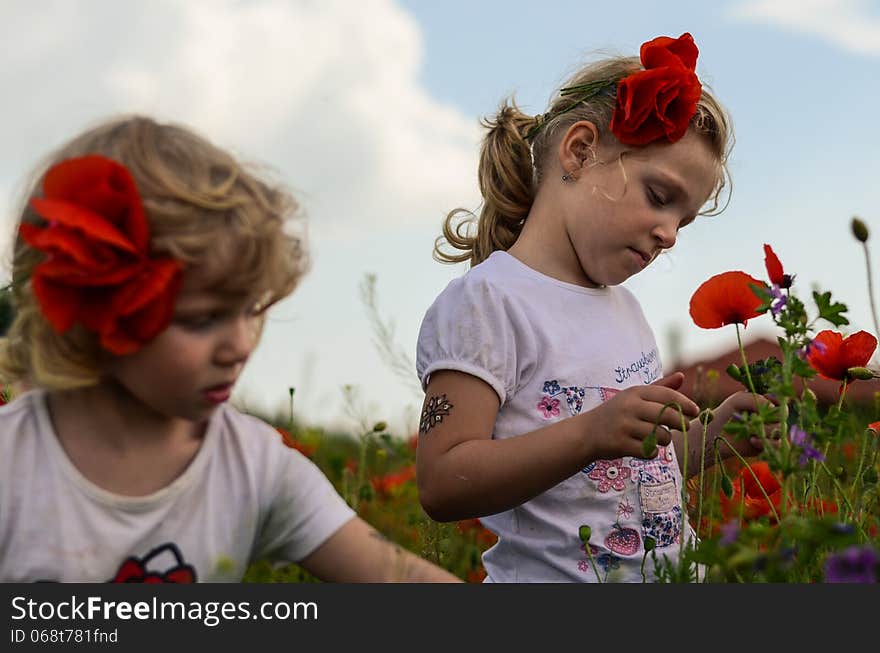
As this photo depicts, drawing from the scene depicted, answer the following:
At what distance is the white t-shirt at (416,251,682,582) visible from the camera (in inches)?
105

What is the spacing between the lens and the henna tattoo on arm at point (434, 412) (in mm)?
2555

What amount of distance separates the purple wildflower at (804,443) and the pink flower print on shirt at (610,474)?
2.34 ft

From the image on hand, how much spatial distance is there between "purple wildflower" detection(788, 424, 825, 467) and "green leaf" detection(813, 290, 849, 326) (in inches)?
8.3

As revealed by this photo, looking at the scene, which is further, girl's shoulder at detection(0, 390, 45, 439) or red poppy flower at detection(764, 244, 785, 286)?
red poppy flower at detection(764, 244, 785, 286)

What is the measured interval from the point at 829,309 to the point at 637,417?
411 mm

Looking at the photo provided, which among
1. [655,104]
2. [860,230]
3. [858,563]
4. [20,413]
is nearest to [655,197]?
[655,104]

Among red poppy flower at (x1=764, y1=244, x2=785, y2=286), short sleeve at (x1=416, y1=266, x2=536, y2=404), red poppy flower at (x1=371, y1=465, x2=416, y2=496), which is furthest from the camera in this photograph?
red poppy flower at (x1=371, y1=465, x2=416, y2=496)

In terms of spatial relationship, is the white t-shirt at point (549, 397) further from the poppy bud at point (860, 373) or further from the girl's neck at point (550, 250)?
the poppy bud at point (860, 373)

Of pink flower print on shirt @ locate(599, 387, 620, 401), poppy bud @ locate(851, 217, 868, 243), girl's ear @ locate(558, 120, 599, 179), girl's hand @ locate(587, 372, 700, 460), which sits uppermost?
girl's ear @ locate(558, 120, 599, 179)

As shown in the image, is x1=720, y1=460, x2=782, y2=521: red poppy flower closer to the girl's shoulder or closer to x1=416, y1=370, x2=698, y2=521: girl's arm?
x1=416, y1=370, x2=698, y2=521: girl's arm

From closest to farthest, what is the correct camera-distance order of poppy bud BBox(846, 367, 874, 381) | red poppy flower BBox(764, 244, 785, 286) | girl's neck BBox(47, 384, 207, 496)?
girl's neck BBox(47, 384, 207, 496), red poppy flower BBox(764, 244, 785, 286), poppy bud BBox(846, 367, 874, 381)

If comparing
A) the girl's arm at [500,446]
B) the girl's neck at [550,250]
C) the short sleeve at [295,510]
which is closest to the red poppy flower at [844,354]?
the girl's arm at [500,446]

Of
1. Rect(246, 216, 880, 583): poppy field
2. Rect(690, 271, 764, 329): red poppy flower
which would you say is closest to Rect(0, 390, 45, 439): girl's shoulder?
Rect(246, 216, 880, 583): poppy field

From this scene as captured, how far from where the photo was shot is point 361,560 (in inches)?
75.6
